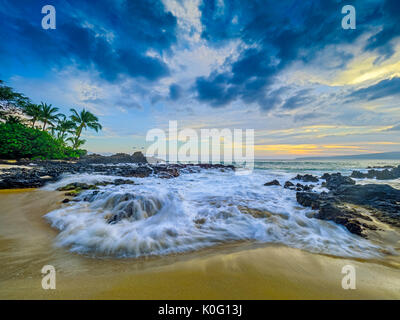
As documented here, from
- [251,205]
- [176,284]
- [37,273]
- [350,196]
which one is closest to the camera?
[176,284]

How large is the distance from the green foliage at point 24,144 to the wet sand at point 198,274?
23.3m

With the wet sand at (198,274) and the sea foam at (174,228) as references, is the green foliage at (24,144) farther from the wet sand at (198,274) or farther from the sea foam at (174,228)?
the wet sand at (198,274)

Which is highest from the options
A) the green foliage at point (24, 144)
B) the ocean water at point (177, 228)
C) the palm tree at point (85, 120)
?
Result: the palm tree at point (85, 120)

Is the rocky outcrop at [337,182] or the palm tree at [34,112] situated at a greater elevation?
the palm tree at [34,112]

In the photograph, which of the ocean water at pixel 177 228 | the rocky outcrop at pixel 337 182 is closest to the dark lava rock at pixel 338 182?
the rocky outcrop at pixel 337 182

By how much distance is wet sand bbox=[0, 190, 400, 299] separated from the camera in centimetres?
153

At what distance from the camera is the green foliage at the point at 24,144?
16922 mm

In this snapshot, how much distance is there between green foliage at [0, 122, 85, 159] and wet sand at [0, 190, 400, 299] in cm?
2331

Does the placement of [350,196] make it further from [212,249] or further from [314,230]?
[212,249]

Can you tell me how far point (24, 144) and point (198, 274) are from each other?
1063 inches

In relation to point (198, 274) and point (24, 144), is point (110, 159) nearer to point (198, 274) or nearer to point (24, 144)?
point (24, 144)
